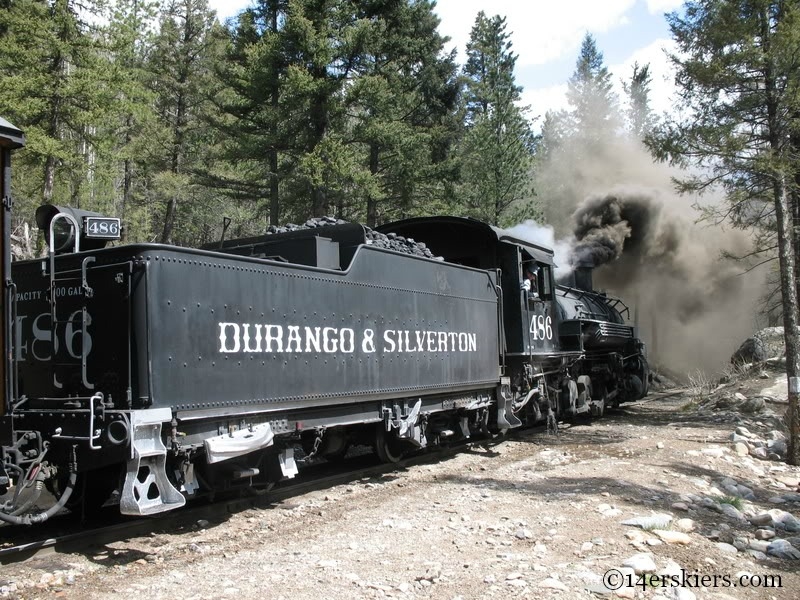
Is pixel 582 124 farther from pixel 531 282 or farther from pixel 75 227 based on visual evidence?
pixel 75 227

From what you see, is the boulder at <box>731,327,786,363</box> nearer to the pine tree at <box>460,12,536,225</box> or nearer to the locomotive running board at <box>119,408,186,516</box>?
the pine tree at <box>460,12,536,225</box>

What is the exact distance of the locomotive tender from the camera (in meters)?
Result: 5.07

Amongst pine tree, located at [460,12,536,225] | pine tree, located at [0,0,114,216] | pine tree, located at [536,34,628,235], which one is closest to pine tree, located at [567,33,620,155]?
pine tree, located at [536,34,628,235]

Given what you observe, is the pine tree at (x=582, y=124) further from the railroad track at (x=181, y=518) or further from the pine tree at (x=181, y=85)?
the railroad track at (x=181, y=518)

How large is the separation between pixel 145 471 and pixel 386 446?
3.74 metres

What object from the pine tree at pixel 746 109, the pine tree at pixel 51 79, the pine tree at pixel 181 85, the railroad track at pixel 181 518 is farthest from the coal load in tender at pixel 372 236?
the pine tree at pixel 181 85

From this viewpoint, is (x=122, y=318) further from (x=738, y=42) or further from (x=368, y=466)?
(x=738, y=42)

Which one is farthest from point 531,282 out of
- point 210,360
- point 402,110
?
point 402,110

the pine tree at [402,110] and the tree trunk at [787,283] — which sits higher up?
the pine tree at [402,110]

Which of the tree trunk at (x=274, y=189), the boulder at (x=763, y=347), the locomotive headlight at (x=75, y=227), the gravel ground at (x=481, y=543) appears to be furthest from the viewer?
the tree trunk at (x=274, y=189)

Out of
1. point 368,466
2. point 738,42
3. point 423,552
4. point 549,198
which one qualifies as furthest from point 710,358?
point 423,552

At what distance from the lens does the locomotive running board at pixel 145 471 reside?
4.93 m

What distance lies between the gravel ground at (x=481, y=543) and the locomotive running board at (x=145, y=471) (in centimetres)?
41

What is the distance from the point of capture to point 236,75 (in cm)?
2078
